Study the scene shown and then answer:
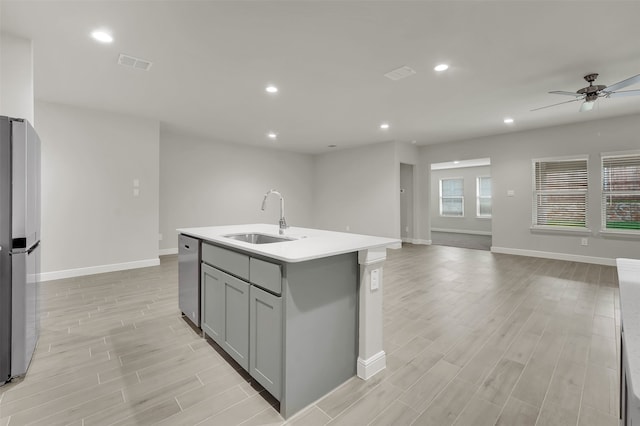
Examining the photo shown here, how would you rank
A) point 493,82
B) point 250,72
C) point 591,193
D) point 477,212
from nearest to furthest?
point 250,72 → point 493,82 → point 591,193 → point 477,212

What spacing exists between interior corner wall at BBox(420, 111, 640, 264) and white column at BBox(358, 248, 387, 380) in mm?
5801

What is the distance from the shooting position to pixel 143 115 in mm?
4926

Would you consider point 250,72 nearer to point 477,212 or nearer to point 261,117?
point 261,117

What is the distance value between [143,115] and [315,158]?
17.2ft

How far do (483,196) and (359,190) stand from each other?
549cm

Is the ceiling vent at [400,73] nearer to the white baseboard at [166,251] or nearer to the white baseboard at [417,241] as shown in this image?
the white baseboard at [417,241]

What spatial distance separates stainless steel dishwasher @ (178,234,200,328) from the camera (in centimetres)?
251

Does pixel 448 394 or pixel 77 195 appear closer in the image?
pixel 448 394

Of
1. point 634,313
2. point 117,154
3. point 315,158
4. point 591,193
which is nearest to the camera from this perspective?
point 634,313

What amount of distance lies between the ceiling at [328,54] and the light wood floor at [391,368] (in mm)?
2685

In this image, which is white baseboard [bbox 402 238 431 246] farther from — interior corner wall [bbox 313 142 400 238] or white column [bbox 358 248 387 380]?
white column [bbox 358 248 387 380]

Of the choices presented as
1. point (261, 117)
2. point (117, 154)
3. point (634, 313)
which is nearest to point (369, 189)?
point (261, 117)

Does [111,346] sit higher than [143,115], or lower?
lower

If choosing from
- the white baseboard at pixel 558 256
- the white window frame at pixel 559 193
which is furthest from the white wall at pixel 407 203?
the white window frame at pixel 559 193
